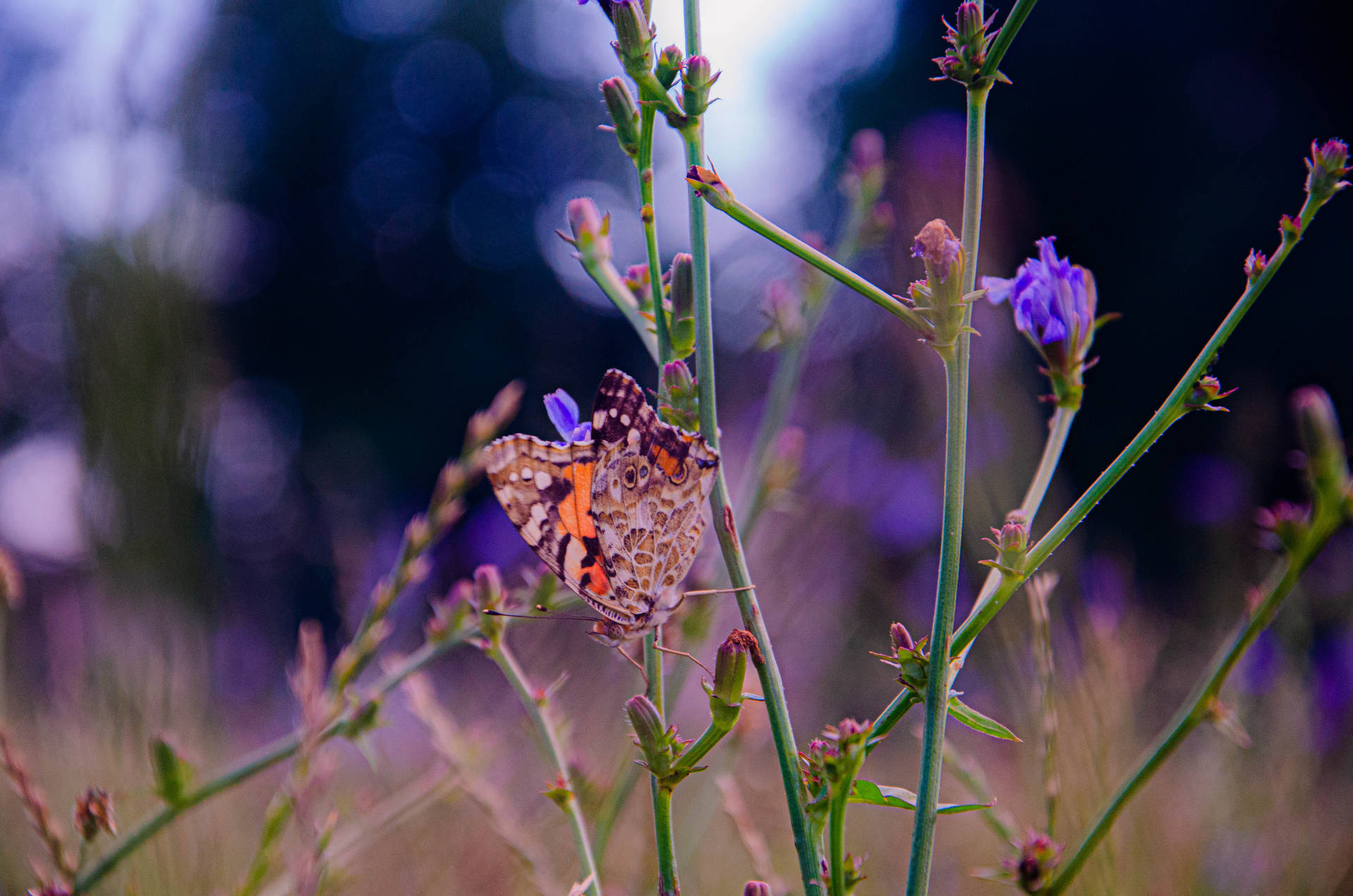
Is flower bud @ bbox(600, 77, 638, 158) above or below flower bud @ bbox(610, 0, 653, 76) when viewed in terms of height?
below

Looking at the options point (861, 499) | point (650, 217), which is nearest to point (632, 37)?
point (650, 217)

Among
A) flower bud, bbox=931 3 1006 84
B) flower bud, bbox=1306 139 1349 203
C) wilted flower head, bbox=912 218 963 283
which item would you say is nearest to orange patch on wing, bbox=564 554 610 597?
wilted flower head, bbox=912 218 963 283

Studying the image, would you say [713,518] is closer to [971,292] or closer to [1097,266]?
[971,292]

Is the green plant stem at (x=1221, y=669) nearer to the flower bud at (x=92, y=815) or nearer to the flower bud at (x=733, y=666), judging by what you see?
the flower bud at (x=733, y=666)

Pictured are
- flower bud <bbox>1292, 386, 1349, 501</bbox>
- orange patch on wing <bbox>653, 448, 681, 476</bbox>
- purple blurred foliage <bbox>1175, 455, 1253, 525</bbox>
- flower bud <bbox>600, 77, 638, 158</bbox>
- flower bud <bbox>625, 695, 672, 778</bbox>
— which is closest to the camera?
flower bud <bbox>1292, 386, 1349, 501</bbox>

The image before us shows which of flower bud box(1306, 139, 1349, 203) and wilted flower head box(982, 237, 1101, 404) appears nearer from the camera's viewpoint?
flower bud box(1306, 139, 1349, 203)

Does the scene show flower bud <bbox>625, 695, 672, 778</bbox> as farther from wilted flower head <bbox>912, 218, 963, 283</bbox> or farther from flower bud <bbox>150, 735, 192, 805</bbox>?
flower bud <bbox>150, 735, 192, 805</bbox>

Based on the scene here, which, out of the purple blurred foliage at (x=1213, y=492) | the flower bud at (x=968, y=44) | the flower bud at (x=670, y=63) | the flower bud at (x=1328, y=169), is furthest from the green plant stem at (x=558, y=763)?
the purple blurred foliage at (x=1213, y=492)

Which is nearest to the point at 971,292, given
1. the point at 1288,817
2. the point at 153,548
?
the point at 153,548
